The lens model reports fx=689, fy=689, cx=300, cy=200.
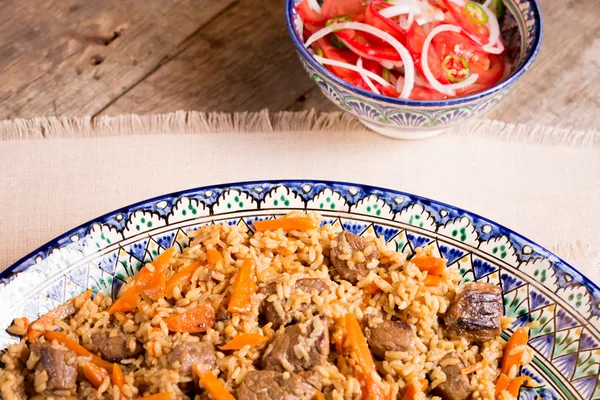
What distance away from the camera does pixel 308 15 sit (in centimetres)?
452

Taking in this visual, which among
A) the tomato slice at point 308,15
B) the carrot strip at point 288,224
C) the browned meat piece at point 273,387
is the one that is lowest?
the browned meat piece at point 273,387

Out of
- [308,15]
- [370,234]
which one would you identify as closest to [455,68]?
[308,15]

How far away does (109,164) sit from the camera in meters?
4.32

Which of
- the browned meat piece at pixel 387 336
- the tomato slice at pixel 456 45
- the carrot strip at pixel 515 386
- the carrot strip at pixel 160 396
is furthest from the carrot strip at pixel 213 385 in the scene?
the tomato slice at pixel 456 45

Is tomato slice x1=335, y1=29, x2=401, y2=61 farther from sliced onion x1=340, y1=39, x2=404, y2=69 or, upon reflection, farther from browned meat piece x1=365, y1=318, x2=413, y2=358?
browned meat piece x1=365, y1=318, x2=413, y2=358

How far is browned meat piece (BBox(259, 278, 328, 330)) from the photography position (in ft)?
10.1

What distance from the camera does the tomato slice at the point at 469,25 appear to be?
4.38m

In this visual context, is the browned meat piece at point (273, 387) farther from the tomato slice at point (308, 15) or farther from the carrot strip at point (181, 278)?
the tomato slice at point (308, 15)

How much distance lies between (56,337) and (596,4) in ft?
15.2

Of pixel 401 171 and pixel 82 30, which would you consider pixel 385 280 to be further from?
pixel 82 30

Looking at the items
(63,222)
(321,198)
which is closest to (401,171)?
(321,198)

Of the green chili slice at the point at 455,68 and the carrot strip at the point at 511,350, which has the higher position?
the green chili slice at the point at 455,68

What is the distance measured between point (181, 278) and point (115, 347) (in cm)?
43

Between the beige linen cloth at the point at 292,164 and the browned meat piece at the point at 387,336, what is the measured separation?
1.39 metres
